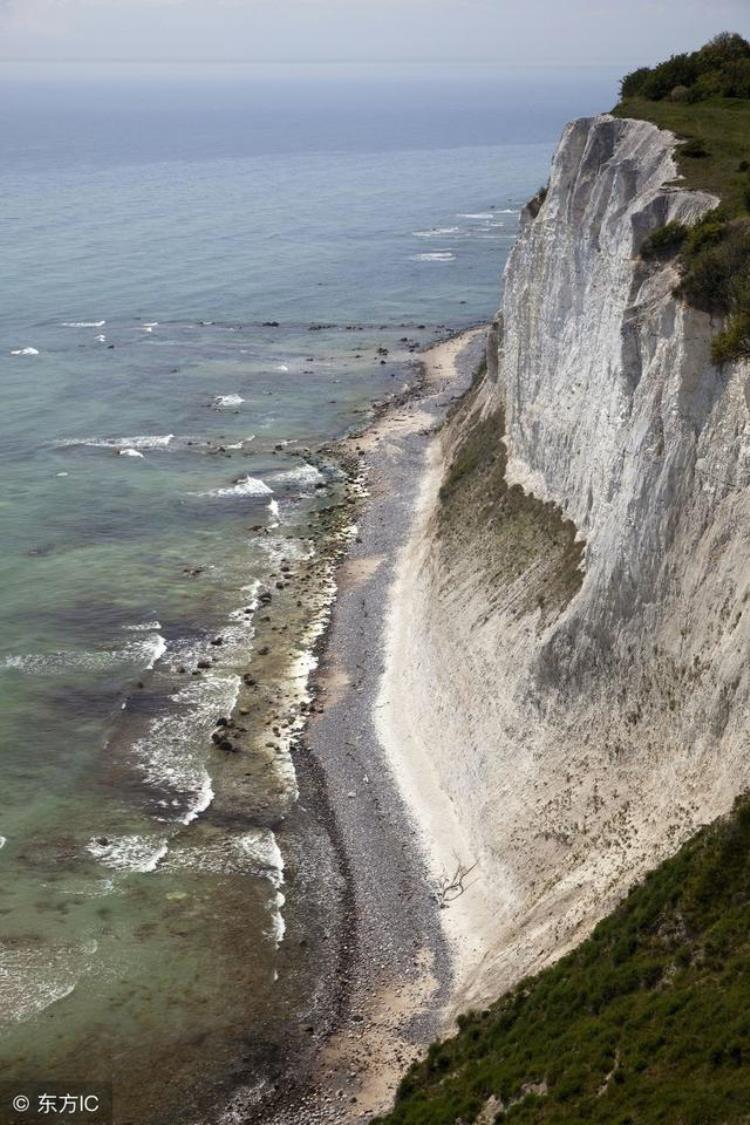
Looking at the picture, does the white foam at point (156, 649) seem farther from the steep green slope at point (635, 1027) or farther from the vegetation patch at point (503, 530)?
the steep green slope at point (635, 1027)

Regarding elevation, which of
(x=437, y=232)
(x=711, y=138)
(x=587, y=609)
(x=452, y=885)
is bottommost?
(x=452, y=885)

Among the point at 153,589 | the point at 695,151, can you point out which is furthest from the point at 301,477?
the point at 695,151

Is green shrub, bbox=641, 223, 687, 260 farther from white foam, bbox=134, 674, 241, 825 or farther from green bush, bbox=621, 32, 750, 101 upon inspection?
white foam, bbox=134, 674, 241, 825

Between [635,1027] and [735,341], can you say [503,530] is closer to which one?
A: [735,341]

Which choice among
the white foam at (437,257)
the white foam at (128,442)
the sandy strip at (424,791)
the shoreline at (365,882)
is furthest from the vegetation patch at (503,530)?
the white foam at (437,257)

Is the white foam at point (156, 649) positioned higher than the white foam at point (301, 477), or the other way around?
the white foam at point (301, 477)

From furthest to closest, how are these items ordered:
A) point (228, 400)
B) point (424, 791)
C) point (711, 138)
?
point (228, 400) → point (711, 138) → point (424, 791)
